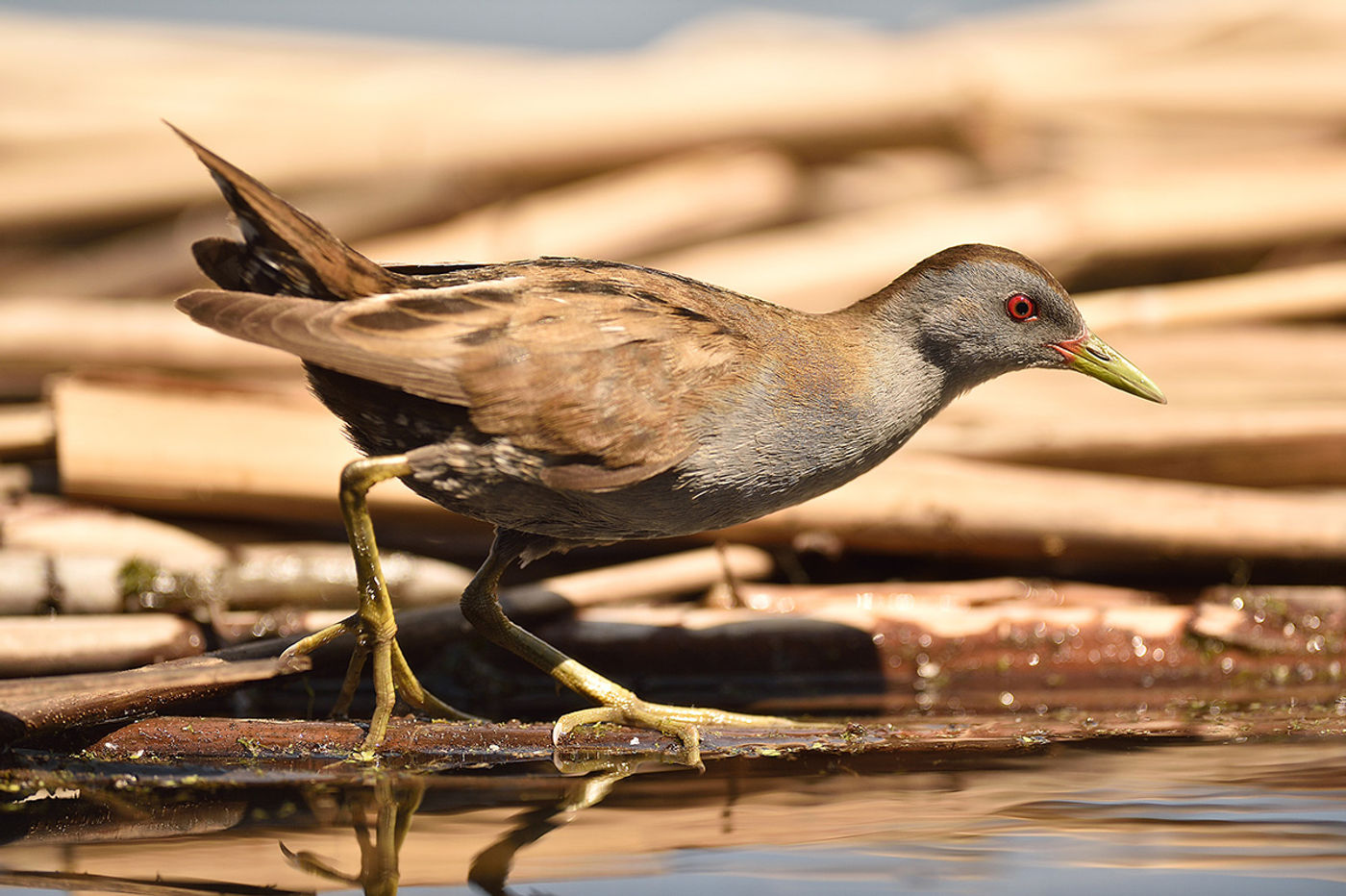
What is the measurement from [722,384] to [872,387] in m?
0.44

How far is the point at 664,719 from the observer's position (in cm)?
362

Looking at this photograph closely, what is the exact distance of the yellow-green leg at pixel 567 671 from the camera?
12.0 feet

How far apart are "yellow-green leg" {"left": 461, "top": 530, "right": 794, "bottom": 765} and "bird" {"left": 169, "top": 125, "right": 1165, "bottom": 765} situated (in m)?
0.01

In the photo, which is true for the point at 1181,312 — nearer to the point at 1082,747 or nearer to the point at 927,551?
the point at 927,551

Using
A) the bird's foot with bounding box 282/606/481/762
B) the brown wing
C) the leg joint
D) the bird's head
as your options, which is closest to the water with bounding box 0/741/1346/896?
the bird's foot with bounding box 282/606/481/762

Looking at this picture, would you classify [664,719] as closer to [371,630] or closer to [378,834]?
[371,630]

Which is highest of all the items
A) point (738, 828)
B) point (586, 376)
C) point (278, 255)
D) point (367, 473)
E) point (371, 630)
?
point (278, 255)

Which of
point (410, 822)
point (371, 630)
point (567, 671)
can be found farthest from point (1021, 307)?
point (410, 822)

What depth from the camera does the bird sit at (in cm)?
321

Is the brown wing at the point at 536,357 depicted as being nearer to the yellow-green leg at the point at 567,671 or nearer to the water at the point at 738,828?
the yellow-green leg at the point at 567,671

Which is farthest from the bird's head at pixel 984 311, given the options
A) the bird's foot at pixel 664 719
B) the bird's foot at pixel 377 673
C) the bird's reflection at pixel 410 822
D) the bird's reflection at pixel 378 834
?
the bird's reflection at pixel 378 834

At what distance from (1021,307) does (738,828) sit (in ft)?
5.57

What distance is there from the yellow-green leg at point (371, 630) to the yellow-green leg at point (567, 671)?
0.25 m

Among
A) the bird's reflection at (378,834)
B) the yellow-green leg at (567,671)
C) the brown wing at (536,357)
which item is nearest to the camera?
the bird's reflection at (378,834)
